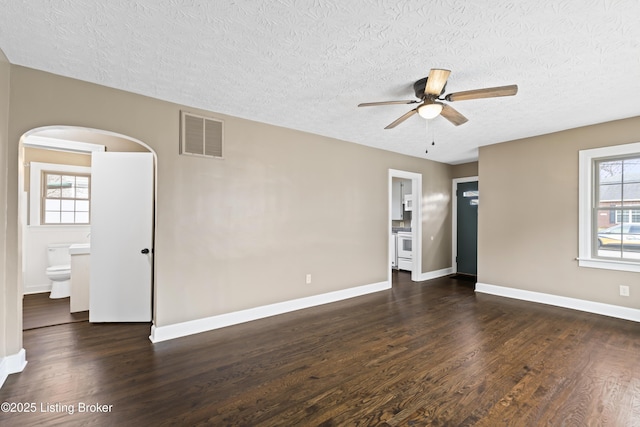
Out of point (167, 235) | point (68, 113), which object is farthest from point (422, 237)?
point (68, 113)

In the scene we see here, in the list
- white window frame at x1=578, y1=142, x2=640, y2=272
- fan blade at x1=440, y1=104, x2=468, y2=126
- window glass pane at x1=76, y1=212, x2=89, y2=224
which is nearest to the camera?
fan blade at x1=440, y1=104, x2=468, y2=126

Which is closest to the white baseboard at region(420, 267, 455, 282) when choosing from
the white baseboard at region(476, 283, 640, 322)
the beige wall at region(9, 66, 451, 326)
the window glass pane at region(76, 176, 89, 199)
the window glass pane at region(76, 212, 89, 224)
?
the white baseboard at region(476, 283, 640, 322)

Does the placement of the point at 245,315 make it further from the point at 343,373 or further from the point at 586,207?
the point at 586,207

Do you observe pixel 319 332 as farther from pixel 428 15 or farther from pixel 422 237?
pixel 422 237

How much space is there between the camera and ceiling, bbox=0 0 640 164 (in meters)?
1.84

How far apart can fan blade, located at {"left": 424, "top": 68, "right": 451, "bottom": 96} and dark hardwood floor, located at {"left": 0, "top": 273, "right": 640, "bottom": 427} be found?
7.95ft

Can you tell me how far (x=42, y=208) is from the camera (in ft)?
16.5

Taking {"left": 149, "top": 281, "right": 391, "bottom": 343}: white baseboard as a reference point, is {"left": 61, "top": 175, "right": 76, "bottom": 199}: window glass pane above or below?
above

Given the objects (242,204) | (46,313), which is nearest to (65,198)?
(46,313)

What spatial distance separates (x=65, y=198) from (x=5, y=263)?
3.53m

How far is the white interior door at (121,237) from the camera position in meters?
3.63

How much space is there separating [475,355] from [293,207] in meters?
2.76

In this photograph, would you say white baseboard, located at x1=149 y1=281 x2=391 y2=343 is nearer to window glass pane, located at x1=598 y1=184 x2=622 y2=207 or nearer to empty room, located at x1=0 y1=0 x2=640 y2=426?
empty room, located at x1=0 y1=0 x2=640 y2=426

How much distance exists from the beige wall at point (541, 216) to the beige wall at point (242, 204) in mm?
1832
